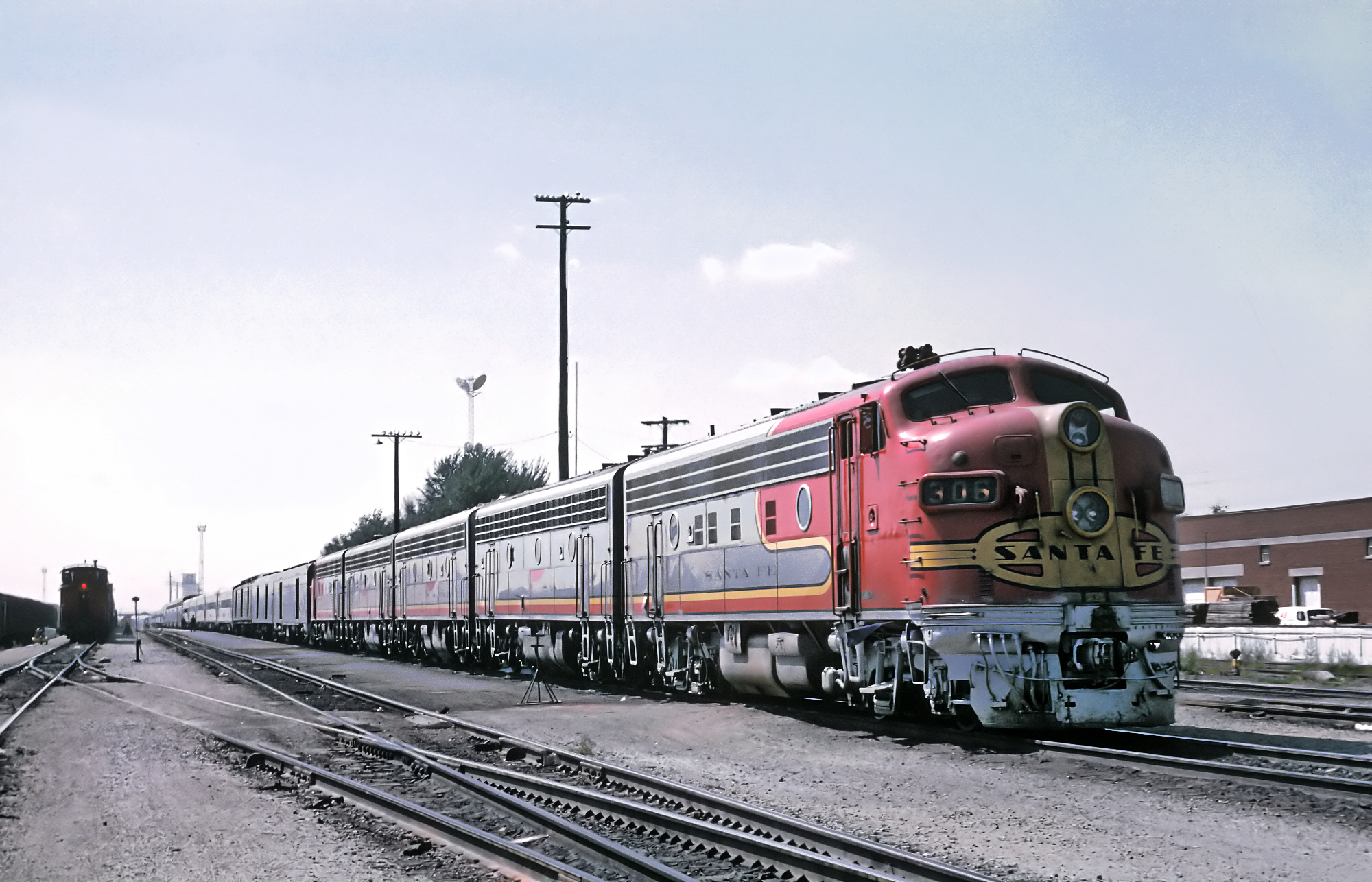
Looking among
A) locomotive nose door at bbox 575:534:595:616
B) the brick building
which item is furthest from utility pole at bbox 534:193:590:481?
the brick building

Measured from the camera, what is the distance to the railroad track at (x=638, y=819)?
25.2ft

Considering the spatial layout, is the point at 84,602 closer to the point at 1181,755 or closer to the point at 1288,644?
the point at 1288,644

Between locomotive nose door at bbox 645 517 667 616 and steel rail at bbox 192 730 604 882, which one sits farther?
locomotive nose door at bbox 645 517 667 616

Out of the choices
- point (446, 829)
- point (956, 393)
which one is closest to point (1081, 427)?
point (956, 393)

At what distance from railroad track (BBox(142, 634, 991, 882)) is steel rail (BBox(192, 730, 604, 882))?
0.29 ft

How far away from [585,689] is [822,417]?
949 centimetres

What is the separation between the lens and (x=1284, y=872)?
7.48m

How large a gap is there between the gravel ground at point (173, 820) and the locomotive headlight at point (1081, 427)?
282 inches

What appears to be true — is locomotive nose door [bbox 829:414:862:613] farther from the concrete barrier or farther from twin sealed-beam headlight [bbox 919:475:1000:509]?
the concrete barrier

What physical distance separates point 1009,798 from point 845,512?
15.8 ft

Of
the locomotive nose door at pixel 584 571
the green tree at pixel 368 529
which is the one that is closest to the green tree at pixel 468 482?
the green tree at pixel 368 529

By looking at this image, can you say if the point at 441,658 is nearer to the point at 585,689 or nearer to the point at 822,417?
the point at 585,689

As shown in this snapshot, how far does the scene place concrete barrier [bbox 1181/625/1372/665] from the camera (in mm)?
29938

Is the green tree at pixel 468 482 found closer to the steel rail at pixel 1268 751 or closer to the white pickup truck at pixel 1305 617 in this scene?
the white pickup truck at pixel 1305 617
